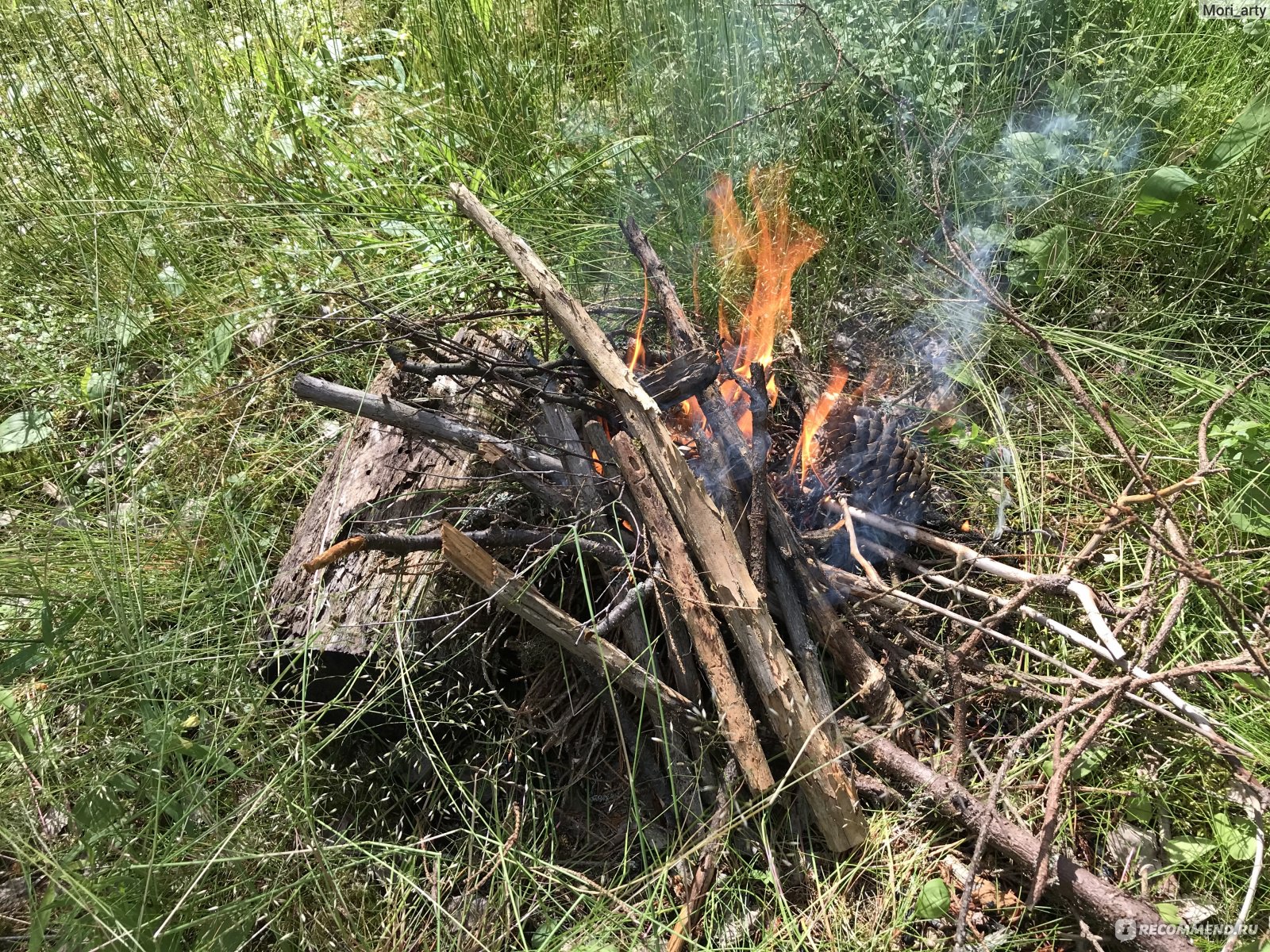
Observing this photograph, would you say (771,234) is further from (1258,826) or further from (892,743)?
(1258,826)

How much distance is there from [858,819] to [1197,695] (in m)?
0.80

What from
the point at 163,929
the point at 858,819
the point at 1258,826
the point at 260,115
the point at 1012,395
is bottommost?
the point at 1258,826

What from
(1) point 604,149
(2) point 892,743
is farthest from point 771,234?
(2) point 892,743

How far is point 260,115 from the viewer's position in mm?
3109

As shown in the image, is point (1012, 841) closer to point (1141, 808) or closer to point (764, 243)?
point (1141, 808)

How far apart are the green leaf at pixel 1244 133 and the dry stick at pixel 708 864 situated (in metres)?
2.28

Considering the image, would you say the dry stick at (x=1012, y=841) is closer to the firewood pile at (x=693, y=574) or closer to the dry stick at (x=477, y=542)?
the firewood pile at (x=693, y=574)

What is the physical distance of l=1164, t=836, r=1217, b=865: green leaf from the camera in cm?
159

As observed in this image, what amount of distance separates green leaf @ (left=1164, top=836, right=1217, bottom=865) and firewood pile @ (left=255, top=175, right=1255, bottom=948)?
0.17 metres

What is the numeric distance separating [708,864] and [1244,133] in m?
2.54

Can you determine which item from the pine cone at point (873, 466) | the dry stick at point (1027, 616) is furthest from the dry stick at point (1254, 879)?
the pine cone at point (873, 466)

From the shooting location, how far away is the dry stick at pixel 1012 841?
148 cm

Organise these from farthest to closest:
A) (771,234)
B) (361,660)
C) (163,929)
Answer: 1. (771,234)
2. (361,660)
3. (163,929)

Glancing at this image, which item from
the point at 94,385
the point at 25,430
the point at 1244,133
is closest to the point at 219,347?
the point at 94,385
